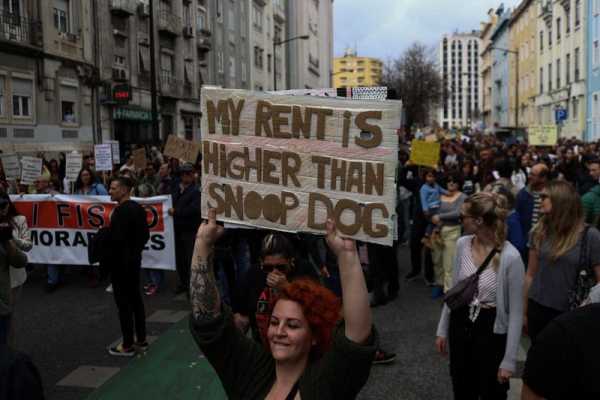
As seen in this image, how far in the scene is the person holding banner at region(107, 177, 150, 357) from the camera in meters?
6.28

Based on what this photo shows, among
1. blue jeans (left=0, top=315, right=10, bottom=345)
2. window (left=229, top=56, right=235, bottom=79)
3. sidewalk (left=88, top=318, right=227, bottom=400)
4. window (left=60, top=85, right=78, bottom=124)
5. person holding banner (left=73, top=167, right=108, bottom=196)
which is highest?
window (left=229, top=56, right=235, bottom=79)

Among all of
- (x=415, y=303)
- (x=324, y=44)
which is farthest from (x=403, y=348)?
(x=324, y=44)

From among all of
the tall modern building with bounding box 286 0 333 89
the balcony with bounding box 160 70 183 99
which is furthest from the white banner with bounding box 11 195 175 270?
the tall modern building with bounding box 286 0 333 89

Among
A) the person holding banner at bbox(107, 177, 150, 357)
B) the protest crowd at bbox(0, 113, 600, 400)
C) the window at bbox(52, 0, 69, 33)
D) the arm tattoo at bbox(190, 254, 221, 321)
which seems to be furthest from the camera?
the window at bbox(52, 0, 69, 33)

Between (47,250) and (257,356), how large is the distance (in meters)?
8.25

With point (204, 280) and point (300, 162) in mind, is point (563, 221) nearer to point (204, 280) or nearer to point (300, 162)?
point (300, 162)

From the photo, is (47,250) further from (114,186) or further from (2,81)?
(2,81)

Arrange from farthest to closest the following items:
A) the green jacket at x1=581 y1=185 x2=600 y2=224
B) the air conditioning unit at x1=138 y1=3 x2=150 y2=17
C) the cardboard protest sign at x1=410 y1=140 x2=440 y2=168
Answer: the air conditioning unit at x1=138 y1=3 x2=150 y2=17 → the cardboard protest sign at x1=410 y1=140 x2=440 y2=168 → the green jacket at x1=581 y1=185 x2=600 y2=224

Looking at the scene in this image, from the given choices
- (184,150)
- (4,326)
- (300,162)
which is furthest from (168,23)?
(300,162)

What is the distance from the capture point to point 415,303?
8.28 m

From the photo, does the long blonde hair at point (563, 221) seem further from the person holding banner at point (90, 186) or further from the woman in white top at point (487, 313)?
the person holding banner at point (90, 186)

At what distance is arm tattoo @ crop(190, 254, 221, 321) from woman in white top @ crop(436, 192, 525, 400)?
1901 mm

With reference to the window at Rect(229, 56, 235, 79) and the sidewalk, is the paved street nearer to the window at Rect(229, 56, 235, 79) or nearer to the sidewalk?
the sidewalk

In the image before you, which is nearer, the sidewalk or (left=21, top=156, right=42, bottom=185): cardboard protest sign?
the sidewalk
